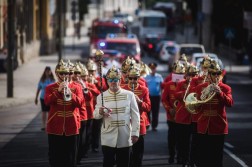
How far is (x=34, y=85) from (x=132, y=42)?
5.32m

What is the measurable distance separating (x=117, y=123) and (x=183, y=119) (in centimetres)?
309

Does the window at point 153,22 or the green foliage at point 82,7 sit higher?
the green foliage at point 82,7

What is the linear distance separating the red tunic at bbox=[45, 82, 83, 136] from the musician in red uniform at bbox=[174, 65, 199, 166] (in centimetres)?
241

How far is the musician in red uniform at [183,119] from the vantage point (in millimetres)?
10773

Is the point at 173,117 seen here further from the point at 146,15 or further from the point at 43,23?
the point at 146,15

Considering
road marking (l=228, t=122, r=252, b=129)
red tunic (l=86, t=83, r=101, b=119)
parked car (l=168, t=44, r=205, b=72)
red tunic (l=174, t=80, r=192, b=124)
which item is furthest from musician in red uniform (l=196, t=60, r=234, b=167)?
parked car (l=168, t=44, r=205, b=72)

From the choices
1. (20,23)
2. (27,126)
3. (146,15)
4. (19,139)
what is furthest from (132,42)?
(146,15)

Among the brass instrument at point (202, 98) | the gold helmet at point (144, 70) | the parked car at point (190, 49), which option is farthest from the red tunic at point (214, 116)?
the parked car at point (190, 49)

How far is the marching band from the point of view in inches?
314

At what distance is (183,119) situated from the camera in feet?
35.5

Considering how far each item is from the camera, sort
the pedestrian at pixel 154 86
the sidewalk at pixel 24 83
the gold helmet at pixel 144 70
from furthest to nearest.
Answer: the sidewalk at pixel 24 83 → the pedestrian at pixel 154 86 → the gold helmet at pixel 144 70

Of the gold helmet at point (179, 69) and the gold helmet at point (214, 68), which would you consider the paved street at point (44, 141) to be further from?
the gold helmet at point (214, 68)

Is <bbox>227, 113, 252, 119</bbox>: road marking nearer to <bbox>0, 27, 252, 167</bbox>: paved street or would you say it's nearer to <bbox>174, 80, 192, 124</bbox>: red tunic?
<bbox>0, 27, 252, 167</bbox>: paved street

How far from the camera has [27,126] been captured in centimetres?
1563
